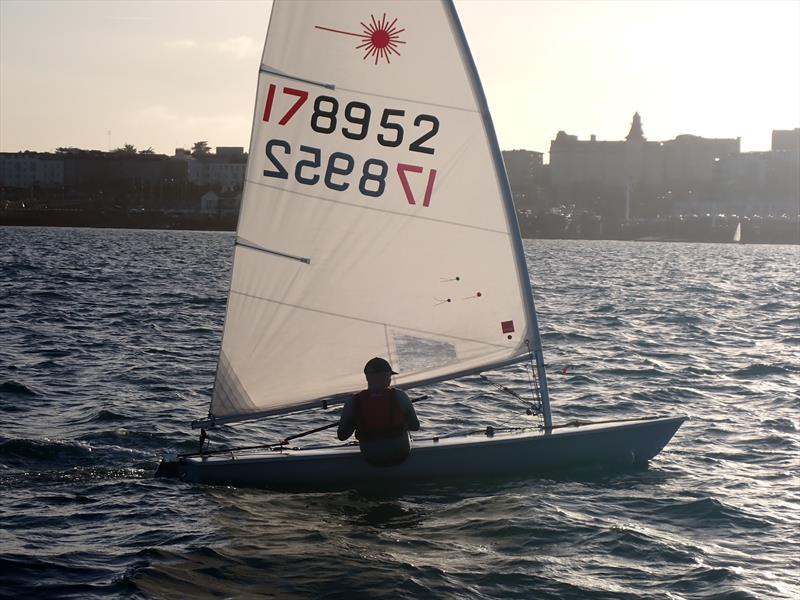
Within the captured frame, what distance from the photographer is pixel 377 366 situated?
10.9 m

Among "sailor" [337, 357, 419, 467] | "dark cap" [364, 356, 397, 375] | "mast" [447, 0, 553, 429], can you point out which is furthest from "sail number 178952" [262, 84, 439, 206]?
"sailor" [337, 357, 419, 467]

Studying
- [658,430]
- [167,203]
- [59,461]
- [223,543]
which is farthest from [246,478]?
[167,203]

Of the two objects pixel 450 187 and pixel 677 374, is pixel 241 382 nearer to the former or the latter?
pixel 450 187

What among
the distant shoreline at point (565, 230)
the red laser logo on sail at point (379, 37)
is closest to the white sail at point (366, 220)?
the red laser logo on sail at point (379, 37)

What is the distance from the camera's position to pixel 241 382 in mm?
11438

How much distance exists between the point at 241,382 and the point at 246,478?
0.94 m

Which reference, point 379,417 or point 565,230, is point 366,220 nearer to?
point 379,417

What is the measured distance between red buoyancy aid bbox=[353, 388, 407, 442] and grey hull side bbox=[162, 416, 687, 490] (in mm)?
451

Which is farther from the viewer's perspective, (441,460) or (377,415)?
(441,460)

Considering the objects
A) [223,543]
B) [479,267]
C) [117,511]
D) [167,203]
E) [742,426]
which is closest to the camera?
[223,543]

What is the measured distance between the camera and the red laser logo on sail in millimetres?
10859

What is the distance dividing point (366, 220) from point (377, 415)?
6.23ft

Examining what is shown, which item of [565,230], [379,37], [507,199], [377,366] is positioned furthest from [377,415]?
[565,230]

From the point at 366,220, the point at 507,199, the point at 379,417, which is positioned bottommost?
the point at 379,417
